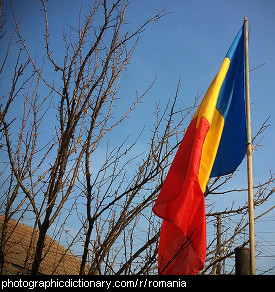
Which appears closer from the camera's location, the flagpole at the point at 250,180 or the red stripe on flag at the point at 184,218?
the flagpole at the point at 250,180

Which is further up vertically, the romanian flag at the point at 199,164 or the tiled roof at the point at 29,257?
the romanian flag at the point at 199,164

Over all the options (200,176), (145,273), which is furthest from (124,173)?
(145,273)

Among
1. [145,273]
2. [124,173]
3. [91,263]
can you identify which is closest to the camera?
[91,263]

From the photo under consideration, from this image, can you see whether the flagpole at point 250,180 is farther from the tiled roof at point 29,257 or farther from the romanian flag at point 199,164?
the tiled roof at point 29,257

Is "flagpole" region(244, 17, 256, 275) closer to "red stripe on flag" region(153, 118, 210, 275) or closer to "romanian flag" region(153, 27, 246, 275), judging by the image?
"romanian flag" region(153, 27, 246, 275)

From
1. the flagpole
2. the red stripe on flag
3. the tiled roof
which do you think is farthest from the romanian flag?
the tiled roof

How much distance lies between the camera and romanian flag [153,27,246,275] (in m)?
2.64

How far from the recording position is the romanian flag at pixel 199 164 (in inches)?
104

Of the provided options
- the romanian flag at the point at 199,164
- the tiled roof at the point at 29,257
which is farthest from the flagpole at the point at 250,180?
the tiled roof at the point at 29,257

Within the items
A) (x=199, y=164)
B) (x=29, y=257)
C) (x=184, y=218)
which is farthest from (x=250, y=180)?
(x=29, y=257)
